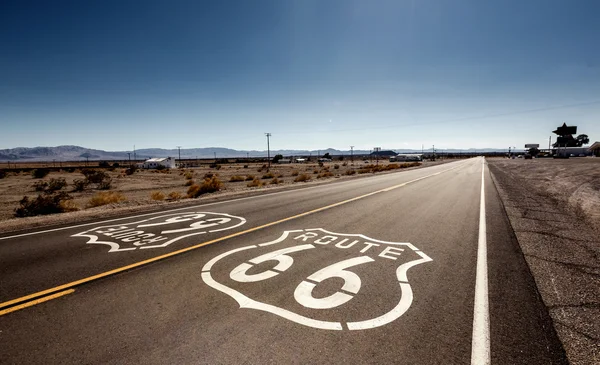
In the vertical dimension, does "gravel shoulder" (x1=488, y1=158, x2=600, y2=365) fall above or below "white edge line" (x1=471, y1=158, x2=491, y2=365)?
below

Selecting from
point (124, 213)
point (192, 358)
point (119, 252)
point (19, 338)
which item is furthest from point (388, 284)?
point (124, 213)

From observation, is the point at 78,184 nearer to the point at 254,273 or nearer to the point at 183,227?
the point at 183,227

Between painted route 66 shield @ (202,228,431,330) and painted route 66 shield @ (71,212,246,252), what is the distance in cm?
187

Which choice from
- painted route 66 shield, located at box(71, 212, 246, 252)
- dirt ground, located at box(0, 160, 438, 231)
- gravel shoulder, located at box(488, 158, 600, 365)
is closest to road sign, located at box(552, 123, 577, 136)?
dirt ground, located at box(0, 160, 438, 231)

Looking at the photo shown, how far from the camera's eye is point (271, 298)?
3.71 metres

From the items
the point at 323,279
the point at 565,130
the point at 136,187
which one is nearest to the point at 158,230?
the point at 323,279

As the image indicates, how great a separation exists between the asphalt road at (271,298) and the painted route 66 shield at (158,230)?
69 mm

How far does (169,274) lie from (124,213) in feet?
21.7

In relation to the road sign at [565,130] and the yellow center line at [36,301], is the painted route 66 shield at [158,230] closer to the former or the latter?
the yellow center line at [36,301]

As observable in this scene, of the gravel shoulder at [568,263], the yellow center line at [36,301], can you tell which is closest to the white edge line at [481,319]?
the gravel shoulder at [568,263]

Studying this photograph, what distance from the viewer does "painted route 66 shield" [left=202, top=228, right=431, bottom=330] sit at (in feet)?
11.1

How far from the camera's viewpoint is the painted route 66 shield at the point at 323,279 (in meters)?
3.38

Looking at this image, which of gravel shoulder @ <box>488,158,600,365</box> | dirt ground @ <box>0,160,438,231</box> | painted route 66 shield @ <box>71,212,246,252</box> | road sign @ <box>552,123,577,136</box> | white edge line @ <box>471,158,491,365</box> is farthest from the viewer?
road sign @ <box>552,123,577,136</box>

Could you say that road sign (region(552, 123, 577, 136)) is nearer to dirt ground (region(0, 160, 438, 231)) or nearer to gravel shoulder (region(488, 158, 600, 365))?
dirt ground (region(0, 160, 438, 231))
